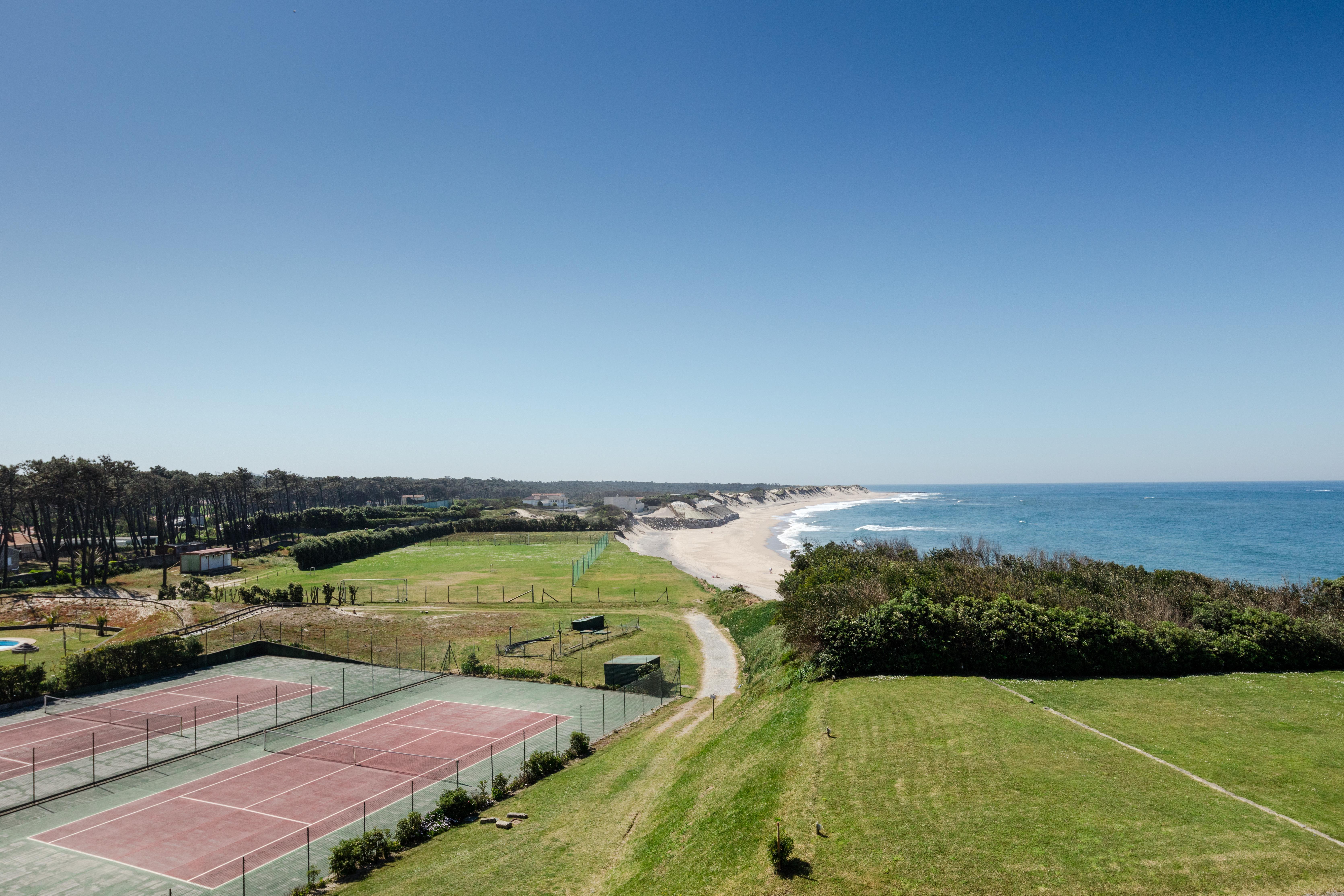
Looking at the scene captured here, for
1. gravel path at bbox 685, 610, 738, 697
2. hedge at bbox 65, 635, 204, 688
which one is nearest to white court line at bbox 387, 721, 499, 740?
gravel path at bbox 685, 610, 738, 697

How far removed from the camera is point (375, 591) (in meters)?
73.0

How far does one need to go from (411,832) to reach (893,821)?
15359 mm

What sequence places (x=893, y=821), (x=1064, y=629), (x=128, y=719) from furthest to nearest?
1. (x=128, y=719)
2. (x=1064, y=629)
3. (x=893, y=821)

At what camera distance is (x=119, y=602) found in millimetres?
56219

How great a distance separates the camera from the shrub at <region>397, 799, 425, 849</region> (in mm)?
21000

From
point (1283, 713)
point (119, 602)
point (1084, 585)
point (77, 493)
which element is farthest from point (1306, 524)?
point (77, 493)

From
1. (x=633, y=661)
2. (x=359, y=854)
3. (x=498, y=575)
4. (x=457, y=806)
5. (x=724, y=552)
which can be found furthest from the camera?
(x=724, y=552)

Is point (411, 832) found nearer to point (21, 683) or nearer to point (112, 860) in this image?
point (112, 860)

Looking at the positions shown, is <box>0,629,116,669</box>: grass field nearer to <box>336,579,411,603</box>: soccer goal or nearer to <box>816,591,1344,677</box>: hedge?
<box>336,579,411,603</box>: soccer goal

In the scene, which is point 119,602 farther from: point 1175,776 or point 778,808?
point 1175,776

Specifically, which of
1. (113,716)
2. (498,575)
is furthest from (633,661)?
(498,575)

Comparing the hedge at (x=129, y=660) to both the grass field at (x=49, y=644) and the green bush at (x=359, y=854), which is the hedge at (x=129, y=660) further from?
the green bush at (x=359, y=854)

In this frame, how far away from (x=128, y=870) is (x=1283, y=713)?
35.6 meters

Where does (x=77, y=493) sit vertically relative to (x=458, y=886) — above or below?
above
